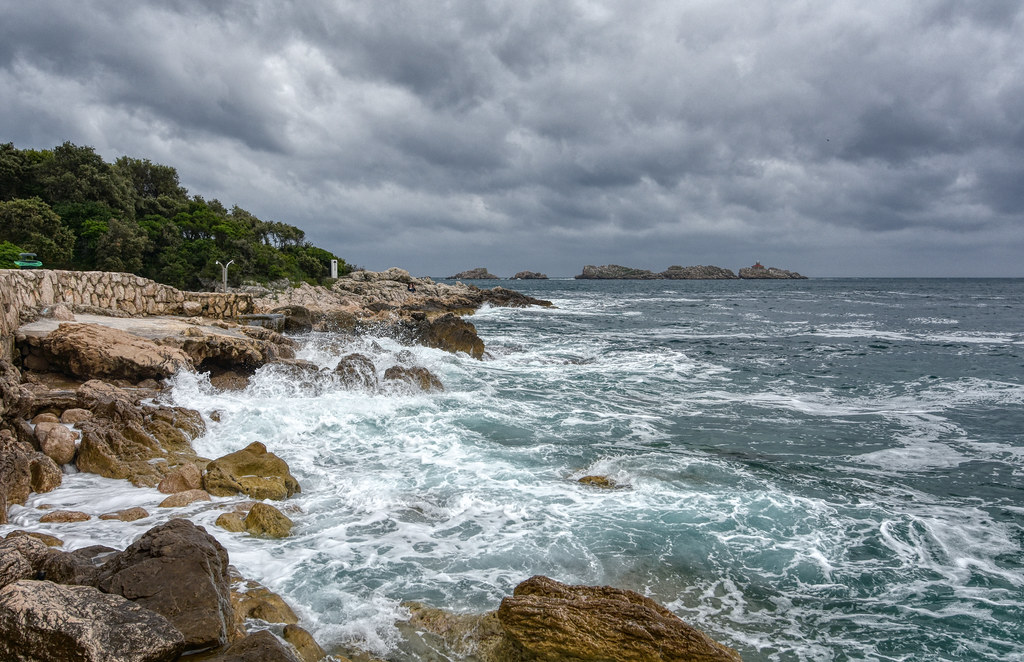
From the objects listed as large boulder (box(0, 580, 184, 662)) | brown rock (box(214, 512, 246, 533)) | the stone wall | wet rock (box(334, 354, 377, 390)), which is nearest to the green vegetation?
the stone wall

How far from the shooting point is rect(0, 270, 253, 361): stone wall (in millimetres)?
13602

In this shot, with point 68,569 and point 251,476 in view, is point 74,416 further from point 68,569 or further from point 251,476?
point 68,569

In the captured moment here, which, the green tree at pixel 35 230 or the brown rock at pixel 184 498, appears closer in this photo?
the brown rock at pixel 184 498

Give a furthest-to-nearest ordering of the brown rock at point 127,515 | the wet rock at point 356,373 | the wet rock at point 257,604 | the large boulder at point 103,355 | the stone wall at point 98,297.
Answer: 1. the wet rock at point 356,373
2. the stone wall at point 98,297
3. the large boulder at point 103,355
4. the brown rock at point 127,515
5. the wet rock at point 257,604

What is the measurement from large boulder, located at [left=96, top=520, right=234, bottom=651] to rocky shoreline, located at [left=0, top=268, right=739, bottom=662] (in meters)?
0.01

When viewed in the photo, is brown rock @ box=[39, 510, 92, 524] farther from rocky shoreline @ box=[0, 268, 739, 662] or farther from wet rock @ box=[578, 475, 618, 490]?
wet rock @ box=[578, 475, 618, 490]

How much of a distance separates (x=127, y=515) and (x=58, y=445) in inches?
111

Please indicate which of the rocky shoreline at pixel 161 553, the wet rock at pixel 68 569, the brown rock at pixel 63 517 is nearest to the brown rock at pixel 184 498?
the rocky shoreline at pixel 161 553

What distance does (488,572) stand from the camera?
694cm

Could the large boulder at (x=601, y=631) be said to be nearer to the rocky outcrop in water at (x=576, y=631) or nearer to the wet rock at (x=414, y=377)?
the rocky outcrop in water at (x=576, y=631)

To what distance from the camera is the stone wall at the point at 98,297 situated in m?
13.6

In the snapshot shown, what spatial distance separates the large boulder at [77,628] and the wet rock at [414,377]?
1278 cm

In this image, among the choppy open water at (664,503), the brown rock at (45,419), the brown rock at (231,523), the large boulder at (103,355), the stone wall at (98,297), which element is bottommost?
the choppy open water at (664,503)

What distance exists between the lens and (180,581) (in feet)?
15.6
